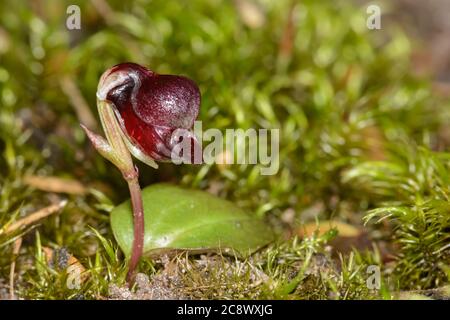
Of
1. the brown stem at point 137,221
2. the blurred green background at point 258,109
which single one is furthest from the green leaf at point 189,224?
the blurred green background at point 258,109

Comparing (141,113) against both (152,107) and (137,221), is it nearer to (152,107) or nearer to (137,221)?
(152,107)

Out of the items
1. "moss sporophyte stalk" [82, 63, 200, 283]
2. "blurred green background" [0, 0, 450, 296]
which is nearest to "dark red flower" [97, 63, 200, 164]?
"moss sporophyte stalk" [82, 63, 200, 283]

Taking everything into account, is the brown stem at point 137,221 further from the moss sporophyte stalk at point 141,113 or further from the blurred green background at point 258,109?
the blurred green background at point 258,109

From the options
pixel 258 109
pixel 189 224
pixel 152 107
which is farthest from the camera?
pixel 258 109

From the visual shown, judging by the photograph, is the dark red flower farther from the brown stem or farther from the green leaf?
the green leaf

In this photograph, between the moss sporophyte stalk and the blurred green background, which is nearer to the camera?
the moss sporophyte stalk

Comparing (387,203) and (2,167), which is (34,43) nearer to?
(2,167)

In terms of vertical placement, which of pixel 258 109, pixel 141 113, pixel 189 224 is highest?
pixel 258 109

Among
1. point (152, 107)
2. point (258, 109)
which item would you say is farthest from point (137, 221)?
point (258, 109)
